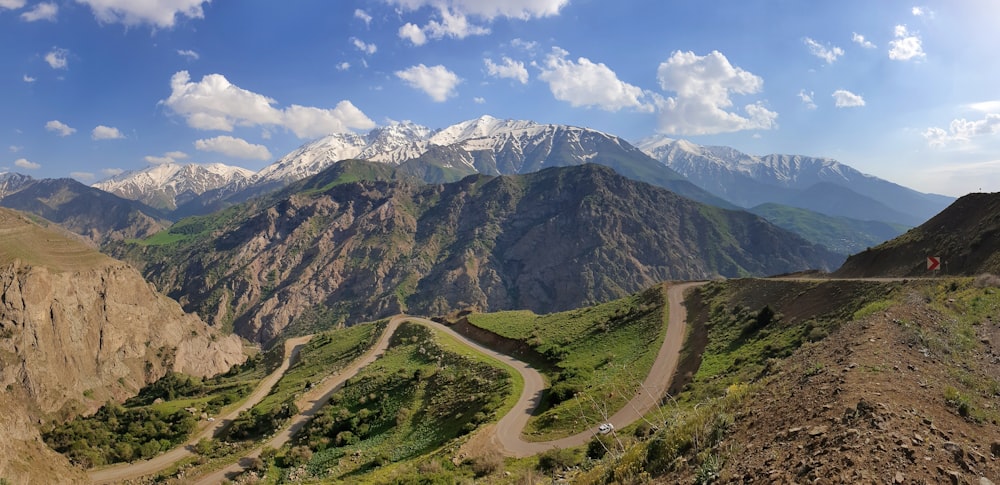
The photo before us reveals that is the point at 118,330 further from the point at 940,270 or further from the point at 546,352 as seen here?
the point at 940,270

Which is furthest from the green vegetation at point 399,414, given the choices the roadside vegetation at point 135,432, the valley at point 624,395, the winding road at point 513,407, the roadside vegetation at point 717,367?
the roadside vegetation at point 135,432

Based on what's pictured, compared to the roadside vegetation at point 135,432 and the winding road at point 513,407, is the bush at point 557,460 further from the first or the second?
the roadside vegetation at point 135,432

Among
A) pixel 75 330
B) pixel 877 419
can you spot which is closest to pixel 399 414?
pixel 877 419

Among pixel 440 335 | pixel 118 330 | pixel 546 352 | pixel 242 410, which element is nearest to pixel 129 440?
pixel 242 410

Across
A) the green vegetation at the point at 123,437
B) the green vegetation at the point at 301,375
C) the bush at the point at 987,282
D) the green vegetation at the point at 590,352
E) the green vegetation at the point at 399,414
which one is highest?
the bush at the point at 987,282

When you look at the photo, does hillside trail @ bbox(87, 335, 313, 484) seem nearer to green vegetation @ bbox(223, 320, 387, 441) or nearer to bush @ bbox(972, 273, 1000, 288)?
green vegetation @ bbox(223, 320, 387, 441)

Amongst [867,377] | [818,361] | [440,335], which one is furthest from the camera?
[440,335]
